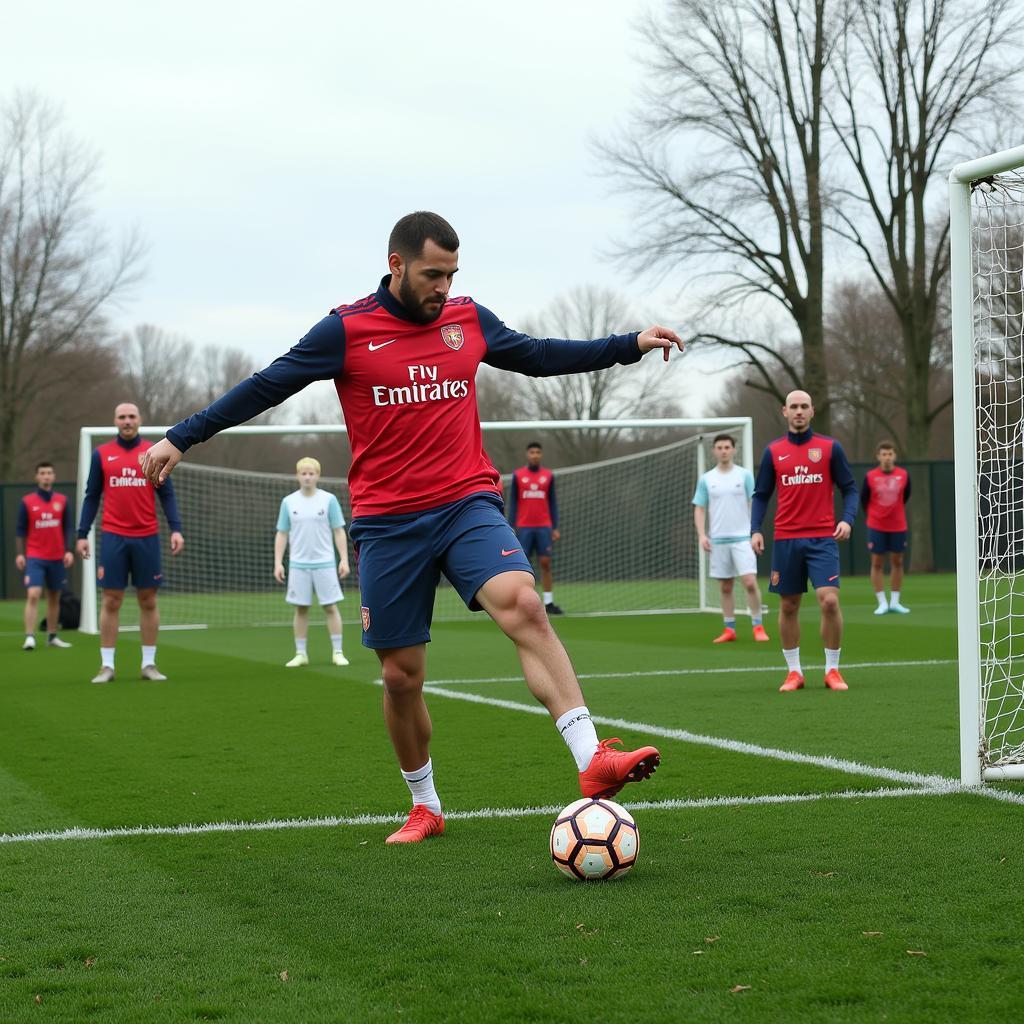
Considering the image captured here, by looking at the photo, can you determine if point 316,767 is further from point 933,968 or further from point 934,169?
point 934,169

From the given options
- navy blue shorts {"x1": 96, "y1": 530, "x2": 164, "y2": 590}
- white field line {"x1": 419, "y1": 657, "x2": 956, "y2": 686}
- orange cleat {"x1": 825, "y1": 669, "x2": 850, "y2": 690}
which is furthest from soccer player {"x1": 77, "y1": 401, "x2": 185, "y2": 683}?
orange cleat {"x1": 825, "y1": 669, "x2": 850, "y2": 690}

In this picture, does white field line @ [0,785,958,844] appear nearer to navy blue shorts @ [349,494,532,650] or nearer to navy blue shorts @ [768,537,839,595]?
navy blue shorts @ [349,494,532,650]

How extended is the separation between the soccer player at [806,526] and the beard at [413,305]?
5724 mm

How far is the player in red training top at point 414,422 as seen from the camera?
5020 millimetres

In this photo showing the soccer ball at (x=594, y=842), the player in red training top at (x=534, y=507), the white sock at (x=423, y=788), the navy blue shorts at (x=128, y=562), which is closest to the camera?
the soccer ball at (x=594, y=842)

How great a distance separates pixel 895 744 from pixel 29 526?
13411 millimetres

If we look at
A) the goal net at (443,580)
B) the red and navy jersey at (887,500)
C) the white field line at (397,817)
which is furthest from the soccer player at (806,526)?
the goal net at (443,580)

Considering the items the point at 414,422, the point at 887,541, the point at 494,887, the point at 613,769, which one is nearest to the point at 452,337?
the point at 414,422

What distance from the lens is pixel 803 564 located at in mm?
10609

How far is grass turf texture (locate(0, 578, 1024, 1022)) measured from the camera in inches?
135

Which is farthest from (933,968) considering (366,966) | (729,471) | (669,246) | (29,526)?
(669,246)

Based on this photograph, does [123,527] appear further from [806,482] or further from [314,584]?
[806,482]

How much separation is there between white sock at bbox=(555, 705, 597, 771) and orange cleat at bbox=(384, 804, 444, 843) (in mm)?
960

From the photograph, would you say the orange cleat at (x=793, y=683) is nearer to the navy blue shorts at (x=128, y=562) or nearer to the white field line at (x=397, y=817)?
the white field line at (x=397, y=817)
